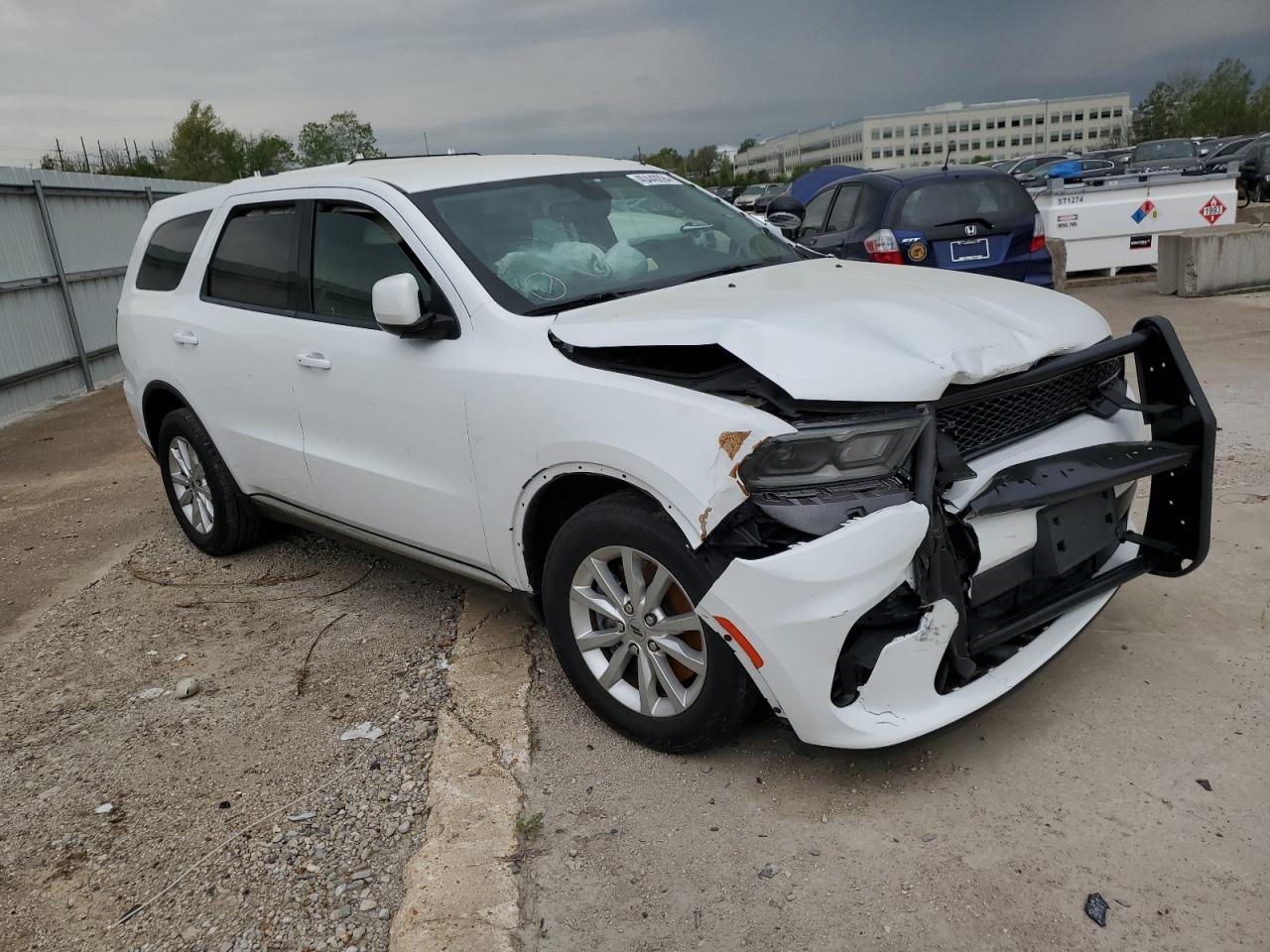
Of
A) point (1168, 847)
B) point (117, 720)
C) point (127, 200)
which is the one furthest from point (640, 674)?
point (127, 200)

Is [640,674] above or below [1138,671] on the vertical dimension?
above

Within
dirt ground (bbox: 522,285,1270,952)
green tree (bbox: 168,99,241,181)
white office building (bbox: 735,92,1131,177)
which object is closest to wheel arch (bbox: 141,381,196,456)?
dirt ground (bbox: 522,285,1270,952)

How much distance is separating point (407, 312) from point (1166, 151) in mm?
32604

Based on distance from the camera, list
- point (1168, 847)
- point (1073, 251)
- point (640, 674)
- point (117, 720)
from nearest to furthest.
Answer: point (1168, 847)
point (640, 674)
point (117, 720)
point (1073, 251)

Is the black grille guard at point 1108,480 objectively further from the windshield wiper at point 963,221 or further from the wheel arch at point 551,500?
the windshield wiper at point 963,221

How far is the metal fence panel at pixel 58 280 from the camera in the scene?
34.9 ft

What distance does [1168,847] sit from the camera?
104 inches

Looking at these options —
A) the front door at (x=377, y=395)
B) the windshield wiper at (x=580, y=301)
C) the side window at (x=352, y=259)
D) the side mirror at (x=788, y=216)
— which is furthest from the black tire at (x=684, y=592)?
the side mirror at (x=788, y=216)

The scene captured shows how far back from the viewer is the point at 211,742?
12.0 ft

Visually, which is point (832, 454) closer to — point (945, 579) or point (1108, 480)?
point (945, 579)

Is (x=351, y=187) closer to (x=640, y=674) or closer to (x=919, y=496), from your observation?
(x=640, y=674)

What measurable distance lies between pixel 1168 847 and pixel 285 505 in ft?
12.1

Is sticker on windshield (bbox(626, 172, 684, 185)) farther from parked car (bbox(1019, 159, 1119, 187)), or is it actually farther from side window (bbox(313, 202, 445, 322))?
parked car (bbox(1019, 159, 1119, 187))

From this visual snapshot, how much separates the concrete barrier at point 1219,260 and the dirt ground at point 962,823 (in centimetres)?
896
